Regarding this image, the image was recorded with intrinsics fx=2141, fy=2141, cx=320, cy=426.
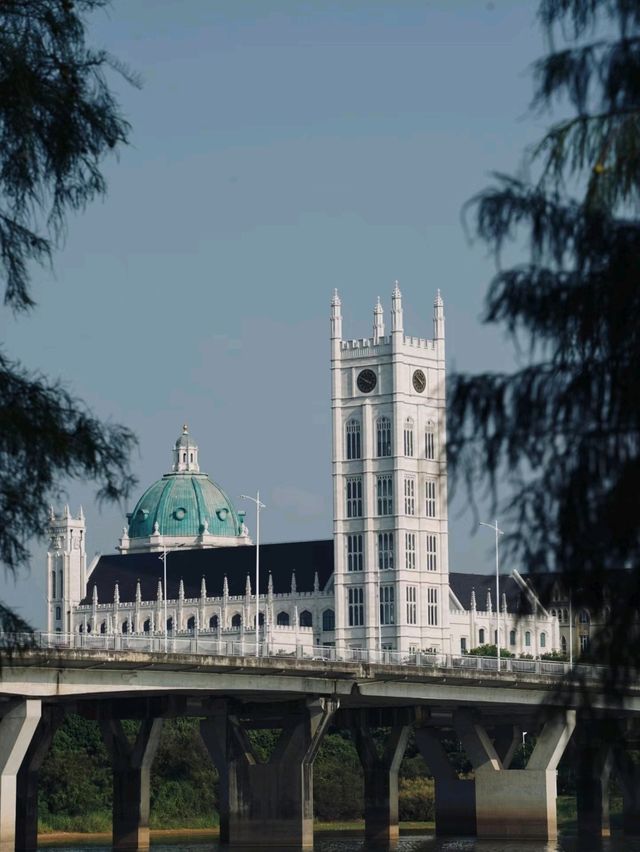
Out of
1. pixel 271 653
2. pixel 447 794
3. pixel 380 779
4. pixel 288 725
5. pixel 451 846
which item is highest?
pixel 271 653

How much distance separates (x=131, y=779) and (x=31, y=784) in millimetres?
4597

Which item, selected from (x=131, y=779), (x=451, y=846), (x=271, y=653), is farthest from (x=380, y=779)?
(x=131, y=779)

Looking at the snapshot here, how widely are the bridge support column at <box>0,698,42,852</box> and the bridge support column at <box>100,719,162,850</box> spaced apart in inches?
638

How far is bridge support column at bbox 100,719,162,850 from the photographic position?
9656cm

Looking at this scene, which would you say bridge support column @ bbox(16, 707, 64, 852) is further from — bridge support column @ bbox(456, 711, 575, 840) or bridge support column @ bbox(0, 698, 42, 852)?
bridge support column @ bbox(456, 711, 575, 840)

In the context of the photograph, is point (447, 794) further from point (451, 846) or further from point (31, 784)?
point (31, 784)

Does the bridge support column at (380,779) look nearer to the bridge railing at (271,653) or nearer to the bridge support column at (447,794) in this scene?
the bridge support column at (447,794)

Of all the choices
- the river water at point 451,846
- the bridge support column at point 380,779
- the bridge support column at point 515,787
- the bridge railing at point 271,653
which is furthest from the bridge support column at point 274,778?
the bridge support column at point 380,779

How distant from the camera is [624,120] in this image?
1814 cm

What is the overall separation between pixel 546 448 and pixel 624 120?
292 centimetres

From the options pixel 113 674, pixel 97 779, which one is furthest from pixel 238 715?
pixel 97 779

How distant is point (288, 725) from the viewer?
9512 centimetres

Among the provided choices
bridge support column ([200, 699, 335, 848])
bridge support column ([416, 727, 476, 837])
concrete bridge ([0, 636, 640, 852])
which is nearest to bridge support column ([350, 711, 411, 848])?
concrete bridge ([0, 636, 640, 852])

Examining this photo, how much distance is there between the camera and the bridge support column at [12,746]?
77.0 metres
